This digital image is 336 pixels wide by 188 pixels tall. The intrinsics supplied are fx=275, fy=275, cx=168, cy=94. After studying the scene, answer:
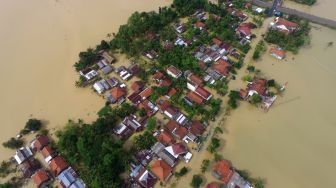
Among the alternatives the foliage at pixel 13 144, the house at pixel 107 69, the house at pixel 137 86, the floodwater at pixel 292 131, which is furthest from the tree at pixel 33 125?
the floodwater at pixel 292 131

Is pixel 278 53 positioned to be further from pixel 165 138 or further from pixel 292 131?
pixel 165 138

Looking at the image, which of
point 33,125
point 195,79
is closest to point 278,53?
point 195,79

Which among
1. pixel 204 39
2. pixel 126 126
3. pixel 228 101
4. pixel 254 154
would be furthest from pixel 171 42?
pixel 254 154

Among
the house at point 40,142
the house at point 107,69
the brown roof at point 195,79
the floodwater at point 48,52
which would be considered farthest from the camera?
the house at point 107,69

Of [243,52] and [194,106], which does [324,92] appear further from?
[194,106]

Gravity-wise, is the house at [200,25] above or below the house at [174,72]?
above

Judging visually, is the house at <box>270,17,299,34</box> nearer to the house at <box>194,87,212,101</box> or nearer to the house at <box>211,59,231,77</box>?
the house at <box>211,59,231,77</box>

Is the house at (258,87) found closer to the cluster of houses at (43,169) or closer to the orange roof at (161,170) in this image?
the orange roof at (161,170)
